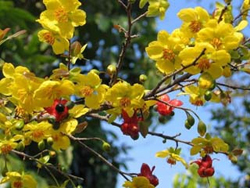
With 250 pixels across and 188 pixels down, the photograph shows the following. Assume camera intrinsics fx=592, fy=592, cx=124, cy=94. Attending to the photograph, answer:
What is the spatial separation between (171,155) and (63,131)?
248 millimetres

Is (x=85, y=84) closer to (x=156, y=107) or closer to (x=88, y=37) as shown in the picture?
(x=156, y=107)

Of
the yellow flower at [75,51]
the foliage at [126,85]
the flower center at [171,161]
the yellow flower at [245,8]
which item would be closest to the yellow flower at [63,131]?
the foliage at [126,85]

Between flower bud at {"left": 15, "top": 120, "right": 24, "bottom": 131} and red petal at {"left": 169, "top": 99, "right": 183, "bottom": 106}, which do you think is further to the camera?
red petal at {"left": 169, "top": 99, "right": 183, "bottom": 106}

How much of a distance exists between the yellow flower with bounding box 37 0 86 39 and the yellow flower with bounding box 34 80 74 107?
10 cm

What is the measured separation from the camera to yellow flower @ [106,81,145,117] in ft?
2.93

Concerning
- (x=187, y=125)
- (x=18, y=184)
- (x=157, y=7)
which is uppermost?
(x=157, y=7)

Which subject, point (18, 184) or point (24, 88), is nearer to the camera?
point (24, 88)

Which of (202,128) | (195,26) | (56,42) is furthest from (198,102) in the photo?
(56,42)

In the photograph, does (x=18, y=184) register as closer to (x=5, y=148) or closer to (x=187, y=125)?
(x=5, y=148)

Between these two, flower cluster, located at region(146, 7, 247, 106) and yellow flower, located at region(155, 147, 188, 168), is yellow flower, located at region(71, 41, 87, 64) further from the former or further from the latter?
yellow flower, located at region(155, 147, 188, 168)

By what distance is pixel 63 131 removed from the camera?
909 mm

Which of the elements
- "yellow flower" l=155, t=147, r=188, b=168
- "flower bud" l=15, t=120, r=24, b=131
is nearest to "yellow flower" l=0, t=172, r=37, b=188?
"flower bud" l=15, t=120, r=24, b=131

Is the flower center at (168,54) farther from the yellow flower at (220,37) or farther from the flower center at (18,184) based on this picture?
the flower center at (18,184)

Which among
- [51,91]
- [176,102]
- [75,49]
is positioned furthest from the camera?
[176,102]
